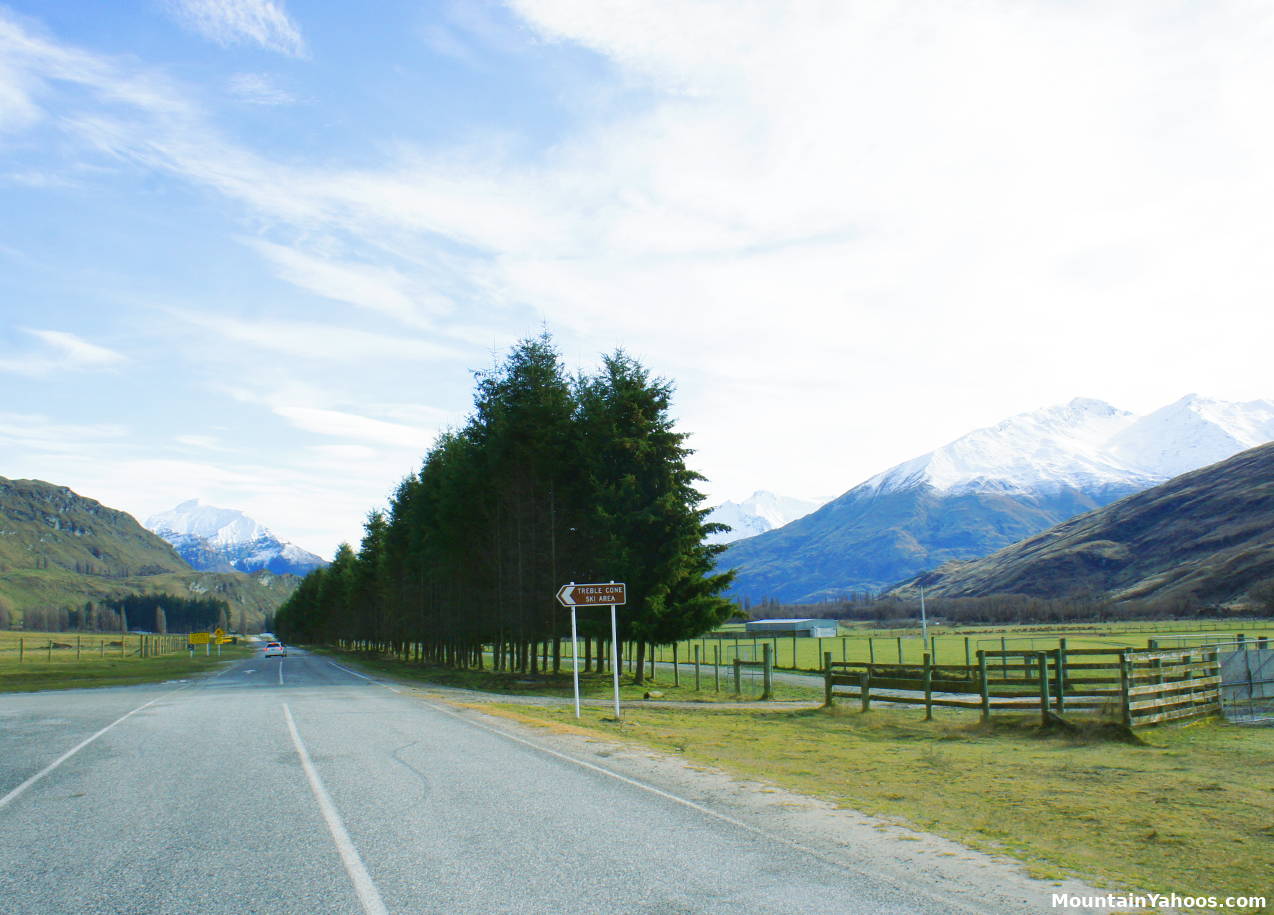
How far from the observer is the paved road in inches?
251

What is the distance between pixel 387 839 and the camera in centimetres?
798

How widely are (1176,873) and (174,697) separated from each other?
1063 inches

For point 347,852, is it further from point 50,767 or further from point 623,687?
point 623,687

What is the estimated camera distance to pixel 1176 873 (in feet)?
24.6

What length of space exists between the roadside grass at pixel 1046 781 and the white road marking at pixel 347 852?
209 inches

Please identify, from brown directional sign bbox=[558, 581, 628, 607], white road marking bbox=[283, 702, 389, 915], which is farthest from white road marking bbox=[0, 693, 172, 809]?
brown directional sign bbox=[558, 581, 628, 607]

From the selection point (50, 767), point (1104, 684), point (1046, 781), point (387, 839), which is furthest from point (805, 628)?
point (387, 839)

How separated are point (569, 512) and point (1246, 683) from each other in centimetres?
2358

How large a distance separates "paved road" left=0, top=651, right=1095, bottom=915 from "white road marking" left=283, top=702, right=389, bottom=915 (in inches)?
1.1

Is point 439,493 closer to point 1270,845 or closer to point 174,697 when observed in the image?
point 174,697

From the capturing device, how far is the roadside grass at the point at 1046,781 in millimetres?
7949

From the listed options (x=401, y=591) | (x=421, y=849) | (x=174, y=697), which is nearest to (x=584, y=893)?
(x=421, y=849)

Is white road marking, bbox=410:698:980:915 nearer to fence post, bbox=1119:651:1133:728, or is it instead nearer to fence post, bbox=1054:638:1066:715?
fence post, bbox=1119:651:1133:728

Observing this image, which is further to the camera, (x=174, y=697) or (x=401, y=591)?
(x=401, y=591)
